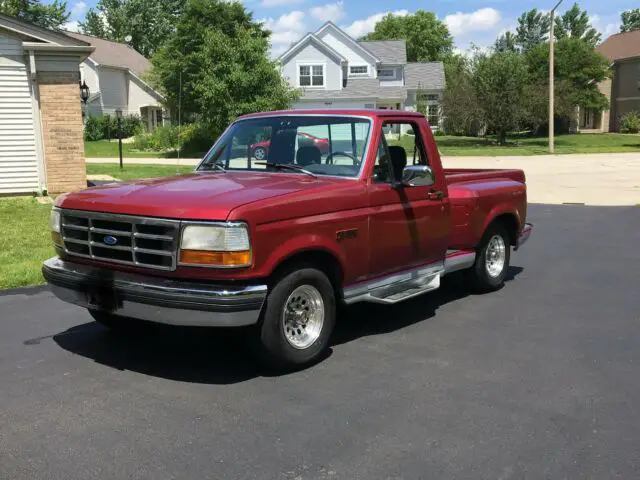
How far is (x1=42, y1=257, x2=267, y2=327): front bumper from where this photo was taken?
4238mm


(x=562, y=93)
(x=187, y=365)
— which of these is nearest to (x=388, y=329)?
(x=187, y=365)

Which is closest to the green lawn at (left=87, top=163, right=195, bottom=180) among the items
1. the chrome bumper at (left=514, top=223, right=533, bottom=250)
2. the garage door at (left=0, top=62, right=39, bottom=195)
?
the garage door at (left=0, top=62, right=39, bottom=195)

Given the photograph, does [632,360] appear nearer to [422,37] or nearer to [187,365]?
[187,365]

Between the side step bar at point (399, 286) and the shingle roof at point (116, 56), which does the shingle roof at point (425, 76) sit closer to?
the shingle roof at point (116, 56)

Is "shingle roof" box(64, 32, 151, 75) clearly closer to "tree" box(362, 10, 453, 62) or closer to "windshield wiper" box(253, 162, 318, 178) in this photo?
"tree" box(362, 10, 453, 62)

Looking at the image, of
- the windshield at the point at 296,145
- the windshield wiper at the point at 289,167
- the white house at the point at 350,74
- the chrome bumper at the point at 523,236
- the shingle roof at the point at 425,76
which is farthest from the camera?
the shingle roof at the point at 425,76

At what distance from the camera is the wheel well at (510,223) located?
294 inches

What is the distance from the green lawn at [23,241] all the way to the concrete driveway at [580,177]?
1150cm

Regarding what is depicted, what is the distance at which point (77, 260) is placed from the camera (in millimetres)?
4918

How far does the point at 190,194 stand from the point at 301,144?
1.47 meters

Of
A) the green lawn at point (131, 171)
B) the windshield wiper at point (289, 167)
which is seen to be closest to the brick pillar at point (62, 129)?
the green lawn at point (131, 171)

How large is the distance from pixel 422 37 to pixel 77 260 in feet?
288

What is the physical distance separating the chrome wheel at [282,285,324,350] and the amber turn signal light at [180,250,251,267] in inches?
24.0

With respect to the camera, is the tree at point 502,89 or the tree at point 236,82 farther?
the tree at point 502,89
